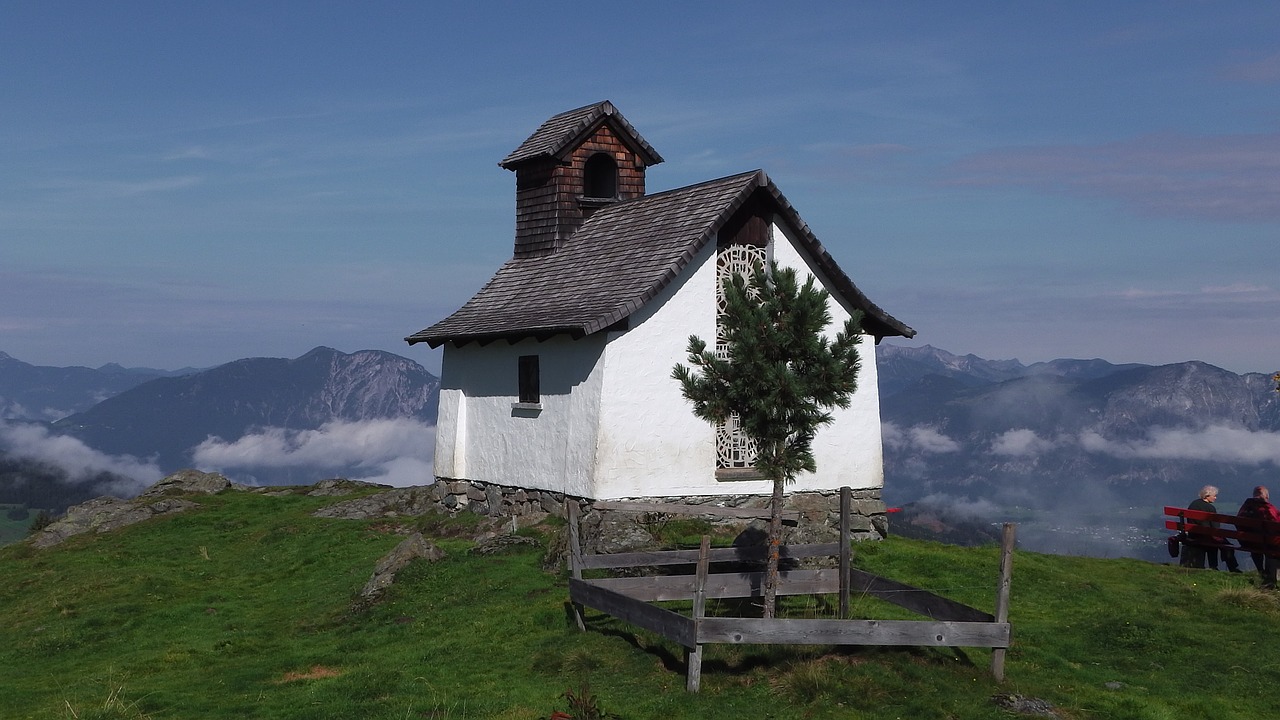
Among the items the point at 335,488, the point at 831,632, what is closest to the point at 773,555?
the point at 831,632

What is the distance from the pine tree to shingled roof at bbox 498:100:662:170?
58.2 feet

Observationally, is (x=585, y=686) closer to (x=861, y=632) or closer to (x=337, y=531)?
(x=861, y=632)

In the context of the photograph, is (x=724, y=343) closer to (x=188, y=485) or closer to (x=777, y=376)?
(x=777, y=376)

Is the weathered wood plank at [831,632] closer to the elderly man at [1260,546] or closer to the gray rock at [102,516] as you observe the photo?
the elderly man at [1260,546]

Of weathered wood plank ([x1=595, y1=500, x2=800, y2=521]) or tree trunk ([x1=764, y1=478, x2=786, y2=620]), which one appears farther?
weathered wood plank ([x1=595, y1=500, x2=800, y2=521])

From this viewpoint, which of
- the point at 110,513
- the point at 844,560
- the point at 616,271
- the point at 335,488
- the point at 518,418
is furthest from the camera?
the point at 335,488

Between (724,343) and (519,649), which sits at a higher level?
(724,343)

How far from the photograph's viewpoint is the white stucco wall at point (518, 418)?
97.7 ft

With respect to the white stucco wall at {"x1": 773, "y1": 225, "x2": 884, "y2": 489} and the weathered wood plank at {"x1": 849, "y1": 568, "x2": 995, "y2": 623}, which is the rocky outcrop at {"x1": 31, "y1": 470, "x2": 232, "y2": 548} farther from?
the weathered wood plank at {"x1": 849, "y1": 568, "x2": 995, "y2": 623}

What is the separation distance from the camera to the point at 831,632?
55.0 ft

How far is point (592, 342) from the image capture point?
2948 centimetres

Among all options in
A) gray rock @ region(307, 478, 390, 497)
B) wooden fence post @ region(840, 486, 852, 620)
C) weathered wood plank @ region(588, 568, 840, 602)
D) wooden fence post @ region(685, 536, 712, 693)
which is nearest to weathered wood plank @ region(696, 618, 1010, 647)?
wooden fence post @ region(685, 536, 712, 693)

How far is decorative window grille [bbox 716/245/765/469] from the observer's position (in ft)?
99.7

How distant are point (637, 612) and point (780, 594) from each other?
3299mm
